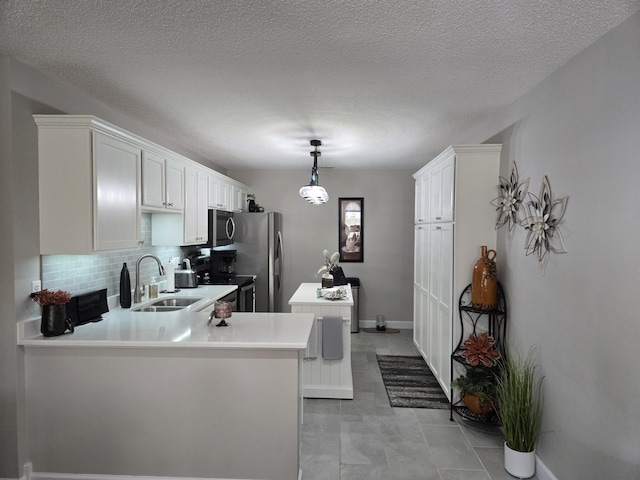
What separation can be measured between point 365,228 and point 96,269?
3992 mm

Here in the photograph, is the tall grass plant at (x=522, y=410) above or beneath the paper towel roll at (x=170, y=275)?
beneath

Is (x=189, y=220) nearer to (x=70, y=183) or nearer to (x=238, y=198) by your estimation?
(x=70, y=183)

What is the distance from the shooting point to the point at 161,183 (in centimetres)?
328

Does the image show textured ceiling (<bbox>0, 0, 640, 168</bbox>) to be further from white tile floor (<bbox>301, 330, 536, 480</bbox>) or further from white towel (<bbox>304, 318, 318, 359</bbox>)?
white tile floor (<bbox>301, 330, 536, 480</bbox>)

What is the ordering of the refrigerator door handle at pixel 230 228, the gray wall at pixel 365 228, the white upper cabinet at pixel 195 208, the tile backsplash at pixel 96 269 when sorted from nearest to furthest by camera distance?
1. the tile backsplash at pixel 96 269
2. the white upper cabinet at pixel 195 208
3. the refrigerator door handle at pixel 230 228
4. the gray wall at pixel 365 228

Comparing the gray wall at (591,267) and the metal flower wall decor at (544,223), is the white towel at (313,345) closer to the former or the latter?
the gray wall at (591,267)

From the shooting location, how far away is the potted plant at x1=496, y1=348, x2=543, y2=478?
7.79 ft

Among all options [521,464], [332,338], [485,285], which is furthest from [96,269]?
[521,464]

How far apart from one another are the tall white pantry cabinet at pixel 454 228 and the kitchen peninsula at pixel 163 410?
1598 millimetres

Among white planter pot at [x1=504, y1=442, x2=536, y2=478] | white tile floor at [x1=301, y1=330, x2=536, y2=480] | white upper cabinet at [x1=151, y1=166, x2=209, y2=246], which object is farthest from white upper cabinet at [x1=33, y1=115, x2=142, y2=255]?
white planter pot at [x1=504, y1=442, x2=536, y2=478]

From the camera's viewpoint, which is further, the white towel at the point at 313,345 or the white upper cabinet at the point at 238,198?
the white upper cabinet at the point at 238,198

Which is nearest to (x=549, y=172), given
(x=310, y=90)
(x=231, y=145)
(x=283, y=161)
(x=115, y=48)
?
(x=310, y=90)

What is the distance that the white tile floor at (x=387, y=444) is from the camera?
8.11ft

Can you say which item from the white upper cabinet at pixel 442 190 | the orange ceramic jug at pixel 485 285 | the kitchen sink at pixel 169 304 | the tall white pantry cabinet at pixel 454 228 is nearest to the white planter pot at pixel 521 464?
the tall white pantry cabinet at pixel 454 228
